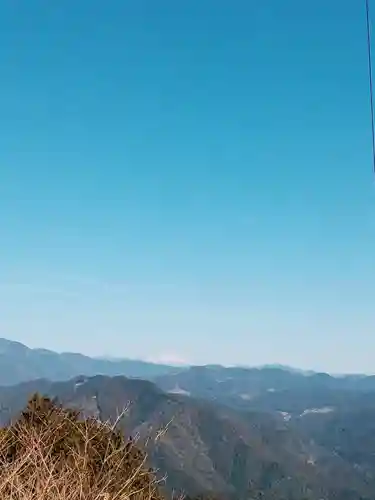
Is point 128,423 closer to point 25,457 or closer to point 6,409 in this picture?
point 6,409

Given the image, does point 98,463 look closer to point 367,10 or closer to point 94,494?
point 94,494

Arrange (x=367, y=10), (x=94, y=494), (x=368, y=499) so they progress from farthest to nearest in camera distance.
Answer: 1. (x=368, y=499)
2. (x=367, y=10)
3. (x=94, y=494)

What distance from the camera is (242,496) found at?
19875cm

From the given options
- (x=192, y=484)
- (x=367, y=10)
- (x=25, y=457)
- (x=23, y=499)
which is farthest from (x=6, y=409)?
(x=192, y=484)

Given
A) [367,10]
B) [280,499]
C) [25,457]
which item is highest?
[367,10]

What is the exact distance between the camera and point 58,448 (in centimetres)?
838

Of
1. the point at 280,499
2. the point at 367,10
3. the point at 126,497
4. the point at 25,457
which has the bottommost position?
the point at 280,499

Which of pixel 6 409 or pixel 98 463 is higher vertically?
pixel 6 409

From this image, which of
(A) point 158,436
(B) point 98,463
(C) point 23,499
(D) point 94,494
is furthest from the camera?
(B) point 98,463

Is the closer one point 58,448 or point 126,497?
point 126,497

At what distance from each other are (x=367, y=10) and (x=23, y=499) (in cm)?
583

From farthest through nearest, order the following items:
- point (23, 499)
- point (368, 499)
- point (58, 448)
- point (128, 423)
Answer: point (368, 499) < point (58, 448) < point (128, 423) < point (23, 499)

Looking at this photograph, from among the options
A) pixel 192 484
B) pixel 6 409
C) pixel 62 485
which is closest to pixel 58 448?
pixel 6 409

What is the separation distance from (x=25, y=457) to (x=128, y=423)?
3313mm
